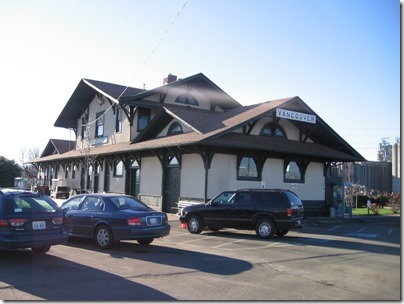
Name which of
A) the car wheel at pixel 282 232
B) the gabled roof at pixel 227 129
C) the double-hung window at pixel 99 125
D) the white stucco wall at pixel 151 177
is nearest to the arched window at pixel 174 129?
the gabled roof at pixel 227 129

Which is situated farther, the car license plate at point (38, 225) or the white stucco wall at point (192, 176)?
the white stucco wall at point (192, 176)

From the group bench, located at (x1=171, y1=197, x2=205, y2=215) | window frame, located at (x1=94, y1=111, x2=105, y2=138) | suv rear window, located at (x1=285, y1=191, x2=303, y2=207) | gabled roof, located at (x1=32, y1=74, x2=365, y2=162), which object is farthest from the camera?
window frame, located at (x1=94, y1=111, x2=105, y2=138)

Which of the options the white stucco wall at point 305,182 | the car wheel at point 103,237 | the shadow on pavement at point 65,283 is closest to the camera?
the shadow on pavement at point 65,283

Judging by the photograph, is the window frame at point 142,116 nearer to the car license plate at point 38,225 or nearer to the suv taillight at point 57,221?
the suv taillight at point 57,221

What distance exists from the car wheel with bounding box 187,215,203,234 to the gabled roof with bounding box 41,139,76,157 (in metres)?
27.3

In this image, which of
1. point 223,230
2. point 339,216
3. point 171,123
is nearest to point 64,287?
point 223,230

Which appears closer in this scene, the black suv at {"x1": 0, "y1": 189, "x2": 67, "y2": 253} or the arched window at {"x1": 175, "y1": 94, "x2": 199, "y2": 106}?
the black suv at {"x1": 0, "y1": 189, "x2": 67, "y2": 253}

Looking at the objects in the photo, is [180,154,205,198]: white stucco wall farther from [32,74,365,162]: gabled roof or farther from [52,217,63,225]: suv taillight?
[52,217,63,225]: suv taillight

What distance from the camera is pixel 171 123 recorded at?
24.9m

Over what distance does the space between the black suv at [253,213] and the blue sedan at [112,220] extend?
12.5ft

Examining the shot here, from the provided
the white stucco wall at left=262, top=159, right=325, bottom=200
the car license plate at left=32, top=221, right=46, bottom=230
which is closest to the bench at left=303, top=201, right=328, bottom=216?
the white stucco wall at left=262, top=159, right=325, bottom=200

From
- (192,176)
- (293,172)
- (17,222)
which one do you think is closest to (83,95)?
(192,176)

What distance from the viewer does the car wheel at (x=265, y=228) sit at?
48.9ft

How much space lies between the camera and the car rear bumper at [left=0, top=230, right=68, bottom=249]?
894cm
